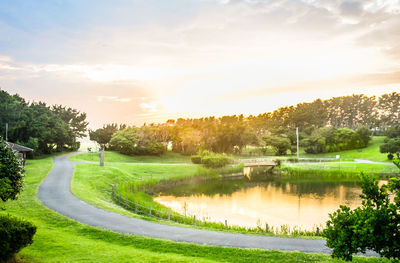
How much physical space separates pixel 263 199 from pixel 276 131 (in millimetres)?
66744

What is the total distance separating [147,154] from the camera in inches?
2884

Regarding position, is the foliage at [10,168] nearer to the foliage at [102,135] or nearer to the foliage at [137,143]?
the foliage at [137,143]

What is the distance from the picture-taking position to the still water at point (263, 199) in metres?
26.2

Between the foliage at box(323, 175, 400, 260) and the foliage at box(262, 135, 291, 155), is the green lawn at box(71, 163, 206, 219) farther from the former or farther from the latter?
the foliage at box(262, 135, 291, 155)

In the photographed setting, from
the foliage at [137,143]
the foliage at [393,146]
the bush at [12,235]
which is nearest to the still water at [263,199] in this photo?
the bush at [12,235]

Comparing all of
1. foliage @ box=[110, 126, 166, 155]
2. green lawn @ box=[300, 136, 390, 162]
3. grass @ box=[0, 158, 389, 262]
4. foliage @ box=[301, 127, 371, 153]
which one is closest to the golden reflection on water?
grass @ box=[0, 158, 389, 262]

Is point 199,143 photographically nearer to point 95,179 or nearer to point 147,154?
point 147,154

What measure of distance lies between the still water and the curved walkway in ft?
21.5

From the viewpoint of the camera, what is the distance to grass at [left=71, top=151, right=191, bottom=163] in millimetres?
60088

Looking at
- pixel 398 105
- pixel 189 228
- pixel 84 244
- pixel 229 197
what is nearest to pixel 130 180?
pixel 229 197

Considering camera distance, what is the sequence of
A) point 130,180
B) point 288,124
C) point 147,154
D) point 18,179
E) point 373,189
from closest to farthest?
point 373,189, point 18,179, point 130,180, point 147,154, point 288,124

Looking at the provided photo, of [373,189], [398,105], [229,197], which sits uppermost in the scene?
[398,105]

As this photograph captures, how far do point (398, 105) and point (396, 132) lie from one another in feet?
159


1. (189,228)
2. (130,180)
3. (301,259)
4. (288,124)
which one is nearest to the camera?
(301,259)
